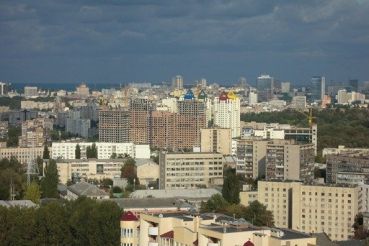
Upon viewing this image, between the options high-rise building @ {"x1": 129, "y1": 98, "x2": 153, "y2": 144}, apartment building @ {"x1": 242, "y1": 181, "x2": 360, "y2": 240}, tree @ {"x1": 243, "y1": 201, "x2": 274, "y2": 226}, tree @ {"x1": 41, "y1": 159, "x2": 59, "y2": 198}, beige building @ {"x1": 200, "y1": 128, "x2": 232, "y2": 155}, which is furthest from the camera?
high-rise building @ {"x1": 129, "y1": 98, "x2": 153, "y2": 144}

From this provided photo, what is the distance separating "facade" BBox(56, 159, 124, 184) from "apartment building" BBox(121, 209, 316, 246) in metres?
18.7

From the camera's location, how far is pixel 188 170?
26.1m

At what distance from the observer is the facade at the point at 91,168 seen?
28750 millimetres

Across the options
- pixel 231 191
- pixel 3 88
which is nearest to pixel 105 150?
pixel 231 191

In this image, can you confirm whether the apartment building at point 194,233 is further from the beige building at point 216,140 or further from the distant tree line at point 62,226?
the beige building at point 216,140

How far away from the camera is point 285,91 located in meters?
96.7

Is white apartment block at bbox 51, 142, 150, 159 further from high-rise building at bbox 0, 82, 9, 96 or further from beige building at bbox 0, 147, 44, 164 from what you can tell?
high-rise building at bbox 0, 82, 9, 96

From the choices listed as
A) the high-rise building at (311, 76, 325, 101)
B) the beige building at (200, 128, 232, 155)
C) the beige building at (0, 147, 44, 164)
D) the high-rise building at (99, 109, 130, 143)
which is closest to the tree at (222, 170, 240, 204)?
the beige building at (200, 128, 232, 155)

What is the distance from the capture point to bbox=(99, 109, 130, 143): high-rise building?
4006cm

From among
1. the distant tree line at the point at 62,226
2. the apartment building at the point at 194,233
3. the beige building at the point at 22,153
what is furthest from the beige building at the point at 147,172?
the apartment building at the point at 194,233

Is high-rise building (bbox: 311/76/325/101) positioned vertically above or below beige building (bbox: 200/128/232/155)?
above

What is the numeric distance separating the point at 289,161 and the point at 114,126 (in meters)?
16.9

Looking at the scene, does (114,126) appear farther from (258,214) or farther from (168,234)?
(168,234)

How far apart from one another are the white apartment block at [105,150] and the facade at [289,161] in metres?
9.21
